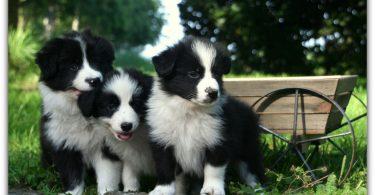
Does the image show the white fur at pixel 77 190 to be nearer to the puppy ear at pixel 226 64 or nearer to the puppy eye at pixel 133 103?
the puppy eye at pixel 133 103

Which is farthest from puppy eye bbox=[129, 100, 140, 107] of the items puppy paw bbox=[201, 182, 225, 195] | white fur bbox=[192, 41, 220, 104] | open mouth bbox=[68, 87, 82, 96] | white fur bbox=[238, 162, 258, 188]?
white fur bbox=[238, 162, 258, 188]

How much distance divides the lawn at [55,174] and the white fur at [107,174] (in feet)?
0.78

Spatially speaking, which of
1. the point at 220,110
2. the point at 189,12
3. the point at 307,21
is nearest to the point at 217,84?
the point at 220,110

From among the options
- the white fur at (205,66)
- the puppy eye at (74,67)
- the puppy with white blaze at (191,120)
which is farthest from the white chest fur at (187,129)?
the puppy eye at (74,67)

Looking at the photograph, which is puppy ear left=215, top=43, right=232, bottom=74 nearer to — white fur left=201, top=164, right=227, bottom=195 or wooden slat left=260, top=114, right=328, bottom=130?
white fur left=201, top=164, right=227, bottom=195

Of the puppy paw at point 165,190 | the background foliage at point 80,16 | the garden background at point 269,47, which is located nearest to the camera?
the puppy paw at point 165,190

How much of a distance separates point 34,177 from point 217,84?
217 centimetres

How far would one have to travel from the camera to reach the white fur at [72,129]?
4.44m

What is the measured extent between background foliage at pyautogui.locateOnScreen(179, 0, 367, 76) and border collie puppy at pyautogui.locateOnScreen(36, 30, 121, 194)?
149 cm

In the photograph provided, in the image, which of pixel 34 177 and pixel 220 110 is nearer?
pixel 220 110

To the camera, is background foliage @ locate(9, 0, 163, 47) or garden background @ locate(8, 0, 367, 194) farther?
background foliage @ locate(9, 0, 163, 47)

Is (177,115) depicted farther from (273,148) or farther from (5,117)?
(273,148)

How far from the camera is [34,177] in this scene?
5.02 meters

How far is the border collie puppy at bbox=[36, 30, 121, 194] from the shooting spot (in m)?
4.36
